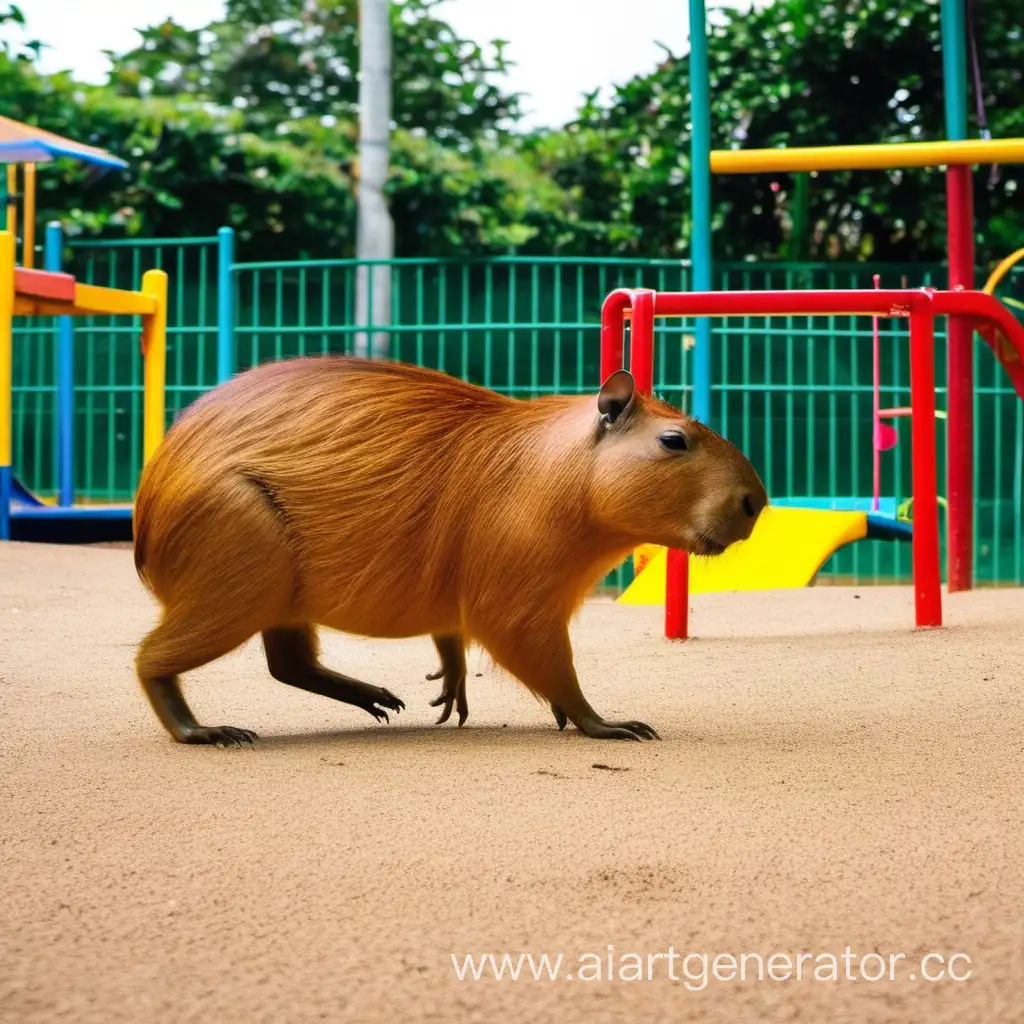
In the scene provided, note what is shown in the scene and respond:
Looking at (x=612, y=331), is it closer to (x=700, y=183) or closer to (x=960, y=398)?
(x=960, y=398)

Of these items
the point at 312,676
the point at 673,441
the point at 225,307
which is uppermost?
the point at 225,307

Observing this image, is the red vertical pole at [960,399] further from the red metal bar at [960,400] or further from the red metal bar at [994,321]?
the red metal bar at [994,321]

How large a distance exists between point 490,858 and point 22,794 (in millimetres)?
1014

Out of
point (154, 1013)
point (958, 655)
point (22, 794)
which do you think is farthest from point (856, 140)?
point (154, 1013)

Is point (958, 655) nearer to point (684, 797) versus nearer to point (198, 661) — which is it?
point (684, 797)

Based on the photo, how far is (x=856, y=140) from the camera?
541 inches

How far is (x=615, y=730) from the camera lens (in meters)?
3.46

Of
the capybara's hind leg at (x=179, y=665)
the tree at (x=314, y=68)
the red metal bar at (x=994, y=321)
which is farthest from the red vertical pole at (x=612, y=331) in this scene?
the tree at (x=314, y=68)

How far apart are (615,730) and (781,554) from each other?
3942 millimetres

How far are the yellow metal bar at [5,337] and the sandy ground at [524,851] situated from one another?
13.1 ft

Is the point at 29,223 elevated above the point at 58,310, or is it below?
above

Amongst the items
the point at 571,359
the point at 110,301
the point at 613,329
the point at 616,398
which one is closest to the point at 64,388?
the point at 110,301

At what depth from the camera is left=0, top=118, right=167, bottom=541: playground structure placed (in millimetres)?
8117

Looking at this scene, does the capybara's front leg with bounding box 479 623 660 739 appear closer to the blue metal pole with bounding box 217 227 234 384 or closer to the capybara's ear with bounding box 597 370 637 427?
the capybara's ear with bounding box 597 370 637 427
